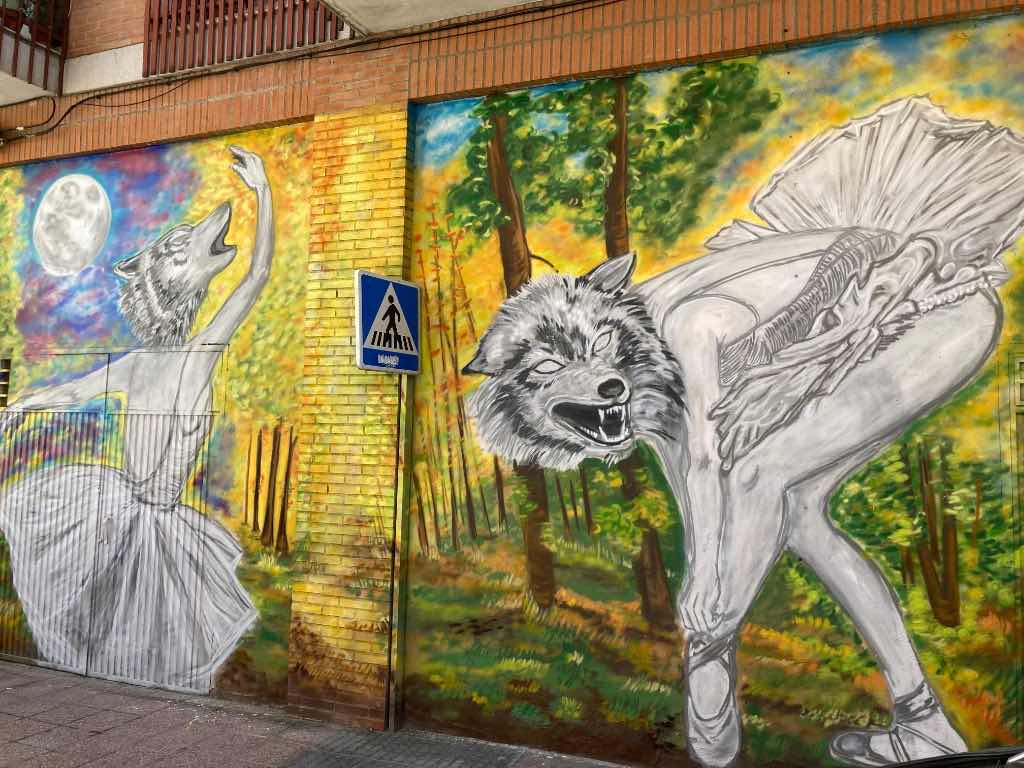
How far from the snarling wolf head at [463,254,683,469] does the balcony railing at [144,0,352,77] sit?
294cm

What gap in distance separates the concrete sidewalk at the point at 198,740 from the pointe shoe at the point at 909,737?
5.45ft

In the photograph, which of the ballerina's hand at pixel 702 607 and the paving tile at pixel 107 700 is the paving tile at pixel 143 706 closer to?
the paving tile at pixel 107 700

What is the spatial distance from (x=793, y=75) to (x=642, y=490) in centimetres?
295

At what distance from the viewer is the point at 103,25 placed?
8055 millimetres

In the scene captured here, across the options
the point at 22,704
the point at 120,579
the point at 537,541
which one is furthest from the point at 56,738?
the point at 537,541

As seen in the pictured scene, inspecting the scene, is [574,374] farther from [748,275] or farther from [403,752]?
[403,752]

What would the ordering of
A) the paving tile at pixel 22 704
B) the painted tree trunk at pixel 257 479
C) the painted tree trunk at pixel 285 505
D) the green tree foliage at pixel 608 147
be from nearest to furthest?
1. the green tree foliage at pixel 608 147
2. the paving tile at pixel 22 704
3. the painted tree trunk at pixel 285 505
4. the painted tree trunk at pixel 257 479

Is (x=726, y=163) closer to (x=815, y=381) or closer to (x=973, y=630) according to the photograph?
(x=815, y=381)

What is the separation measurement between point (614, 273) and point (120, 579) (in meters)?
5.21

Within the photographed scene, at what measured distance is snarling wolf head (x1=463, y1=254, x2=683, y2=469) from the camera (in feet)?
18.6

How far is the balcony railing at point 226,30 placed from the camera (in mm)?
6930

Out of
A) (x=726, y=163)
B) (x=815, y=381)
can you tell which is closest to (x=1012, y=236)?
(x=815, y=381)

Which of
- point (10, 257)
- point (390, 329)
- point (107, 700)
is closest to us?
point (390, 329)

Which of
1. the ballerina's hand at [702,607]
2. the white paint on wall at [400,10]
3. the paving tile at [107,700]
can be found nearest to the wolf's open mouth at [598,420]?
the ballerina's hand at [702,607]
